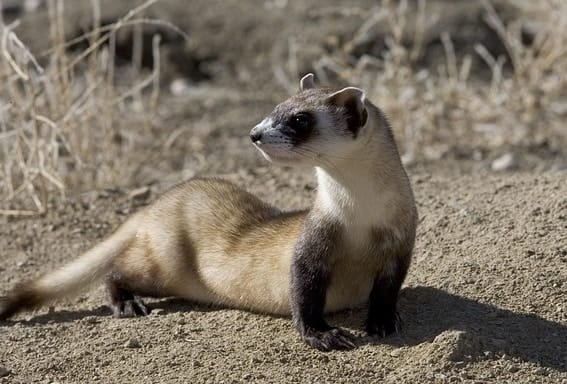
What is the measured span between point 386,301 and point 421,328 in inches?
6.1

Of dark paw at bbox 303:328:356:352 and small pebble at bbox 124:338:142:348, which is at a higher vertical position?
dark paw at bbox 303:328:356:352

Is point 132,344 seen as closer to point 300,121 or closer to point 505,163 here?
point 300,121

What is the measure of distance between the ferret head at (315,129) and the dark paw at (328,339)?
1.91 feet

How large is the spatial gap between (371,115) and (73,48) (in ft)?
→ 19.2

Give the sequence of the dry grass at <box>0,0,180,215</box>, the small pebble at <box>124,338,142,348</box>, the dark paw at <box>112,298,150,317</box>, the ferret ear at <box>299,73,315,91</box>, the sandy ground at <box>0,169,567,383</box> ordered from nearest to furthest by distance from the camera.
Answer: the sandy ground at <box>0,169,567,383</box>, the small pebble at <box>124,338,142,348</box>, the ferret ear at <box>299,73,315,91</box>, the dark paw at <box>112,298,150,317</box>, the dry grass at <box>0,0,180,215</box>

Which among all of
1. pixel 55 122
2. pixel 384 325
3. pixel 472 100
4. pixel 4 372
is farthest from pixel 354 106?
pixel 472 100

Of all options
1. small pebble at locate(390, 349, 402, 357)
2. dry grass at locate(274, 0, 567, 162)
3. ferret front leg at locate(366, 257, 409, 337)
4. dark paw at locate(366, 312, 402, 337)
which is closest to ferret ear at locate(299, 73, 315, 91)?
ferret front leg at locate(366, 257, 409, 337)

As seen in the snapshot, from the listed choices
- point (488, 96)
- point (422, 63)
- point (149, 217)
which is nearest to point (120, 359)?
point (149, 217)

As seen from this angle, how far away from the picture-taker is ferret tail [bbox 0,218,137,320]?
4.23 metres

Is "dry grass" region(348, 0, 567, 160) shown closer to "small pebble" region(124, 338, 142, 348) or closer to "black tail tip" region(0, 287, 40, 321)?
"black tail tip" region(0, 287, 40, 321)

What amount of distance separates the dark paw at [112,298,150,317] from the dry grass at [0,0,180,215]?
1095mm

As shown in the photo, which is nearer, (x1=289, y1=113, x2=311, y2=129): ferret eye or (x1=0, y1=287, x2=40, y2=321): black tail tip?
(x1=289, y1=113, x2=311, y2=129): ferret eye

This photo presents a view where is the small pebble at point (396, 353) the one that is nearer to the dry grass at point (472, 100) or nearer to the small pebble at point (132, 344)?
the small pebble at point (132, 344)

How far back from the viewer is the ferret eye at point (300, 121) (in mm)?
3520
